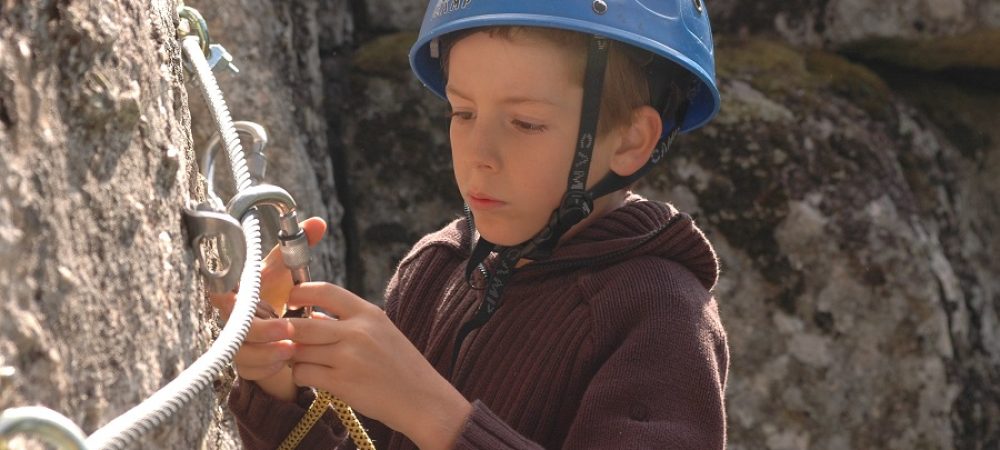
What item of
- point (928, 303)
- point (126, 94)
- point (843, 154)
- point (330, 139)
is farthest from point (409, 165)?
point (126, 94)

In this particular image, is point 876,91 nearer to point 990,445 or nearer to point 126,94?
point 990,445

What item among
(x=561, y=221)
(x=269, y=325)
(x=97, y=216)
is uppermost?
(x=97, y=216)

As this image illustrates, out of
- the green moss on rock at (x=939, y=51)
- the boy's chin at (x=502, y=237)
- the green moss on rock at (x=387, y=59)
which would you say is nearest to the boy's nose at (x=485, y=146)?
the boy's chin at (x=502, y=237)

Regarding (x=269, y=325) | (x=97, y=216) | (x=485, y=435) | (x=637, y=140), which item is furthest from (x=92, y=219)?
(x=637, y=140)

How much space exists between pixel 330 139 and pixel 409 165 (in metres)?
0.25

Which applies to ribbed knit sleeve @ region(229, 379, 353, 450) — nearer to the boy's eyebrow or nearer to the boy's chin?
the boy's chin

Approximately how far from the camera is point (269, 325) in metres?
1.58

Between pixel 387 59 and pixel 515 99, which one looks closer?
pixel 515 99

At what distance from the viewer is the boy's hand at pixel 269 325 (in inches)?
62.5

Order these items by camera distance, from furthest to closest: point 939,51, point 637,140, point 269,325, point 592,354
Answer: point 939,51 < point 637,140 < point 592,354 < point 269,325

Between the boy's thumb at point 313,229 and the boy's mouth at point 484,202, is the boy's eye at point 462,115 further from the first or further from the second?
the boy's thumb at point 313,229

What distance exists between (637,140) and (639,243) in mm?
238

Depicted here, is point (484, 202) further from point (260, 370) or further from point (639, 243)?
point (260, 370)

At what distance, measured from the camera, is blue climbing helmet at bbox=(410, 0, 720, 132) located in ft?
6.49
